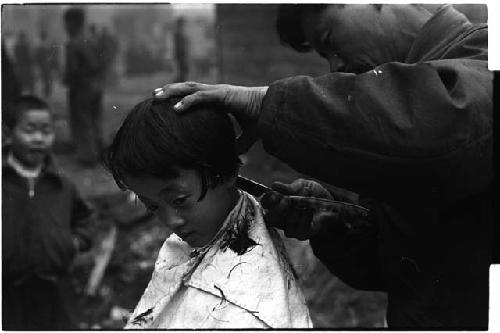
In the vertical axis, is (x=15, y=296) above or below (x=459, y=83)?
below

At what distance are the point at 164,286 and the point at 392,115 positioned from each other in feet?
2.71

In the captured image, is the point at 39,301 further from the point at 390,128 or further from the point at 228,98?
the point at 390,128

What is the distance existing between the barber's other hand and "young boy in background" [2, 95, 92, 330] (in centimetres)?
121

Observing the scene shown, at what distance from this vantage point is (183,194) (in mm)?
2045

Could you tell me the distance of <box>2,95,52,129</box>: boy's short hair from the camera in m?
2.93

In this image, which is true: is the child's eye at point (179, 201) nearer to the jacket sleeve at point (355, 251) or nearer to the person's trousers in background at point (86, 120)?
the jacket sleeve at point (355, 251)

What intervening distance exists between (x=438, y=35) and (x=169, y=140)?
791 mm

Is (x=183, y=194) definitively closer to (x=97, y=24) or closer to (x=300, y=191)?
(x=300, y=191)

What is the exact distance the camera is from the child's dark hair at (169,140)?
1978 millimetres

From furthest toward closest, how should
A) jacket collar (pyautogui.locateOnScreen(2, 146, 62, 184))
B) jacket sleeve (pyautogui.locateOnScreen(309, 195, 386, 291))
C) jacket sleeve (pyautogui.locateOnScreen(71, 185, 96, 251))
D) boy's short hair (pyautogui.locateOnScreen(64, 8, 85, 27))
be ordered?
jacket sleeve (pyautogui.locateOnScreen(71, 185, 96, 251)) < jacket collar (pyautogui.locateOnScreen(2, 146, 62, 184)) < boy's short hair (pyautogui.locateOnScreen(64, 8, 85, 27)) < jacket sleeve (pyautogui.locateOnScreen(309, 195, 386, 291))

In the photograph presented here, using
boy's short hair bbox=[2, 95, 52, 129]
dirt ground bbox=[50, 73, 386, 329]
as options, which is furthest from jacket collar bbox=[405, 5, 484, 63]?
boy's short hair bbox=[2, 95, 52, 129]

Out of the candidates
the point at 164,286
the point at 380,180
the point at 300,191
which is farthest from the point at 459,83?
the point at 164,286

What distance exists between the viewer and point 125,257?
12.7 ft

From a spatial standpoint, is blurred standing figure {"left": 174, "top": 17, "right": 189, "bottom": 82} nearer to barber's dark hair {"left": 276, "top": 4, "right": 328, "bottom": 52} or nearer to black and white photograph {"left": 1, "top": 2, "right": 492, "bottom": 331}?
black and white photograph {"left": 1, "top": 2, "right": 492, "bottom": 331}
